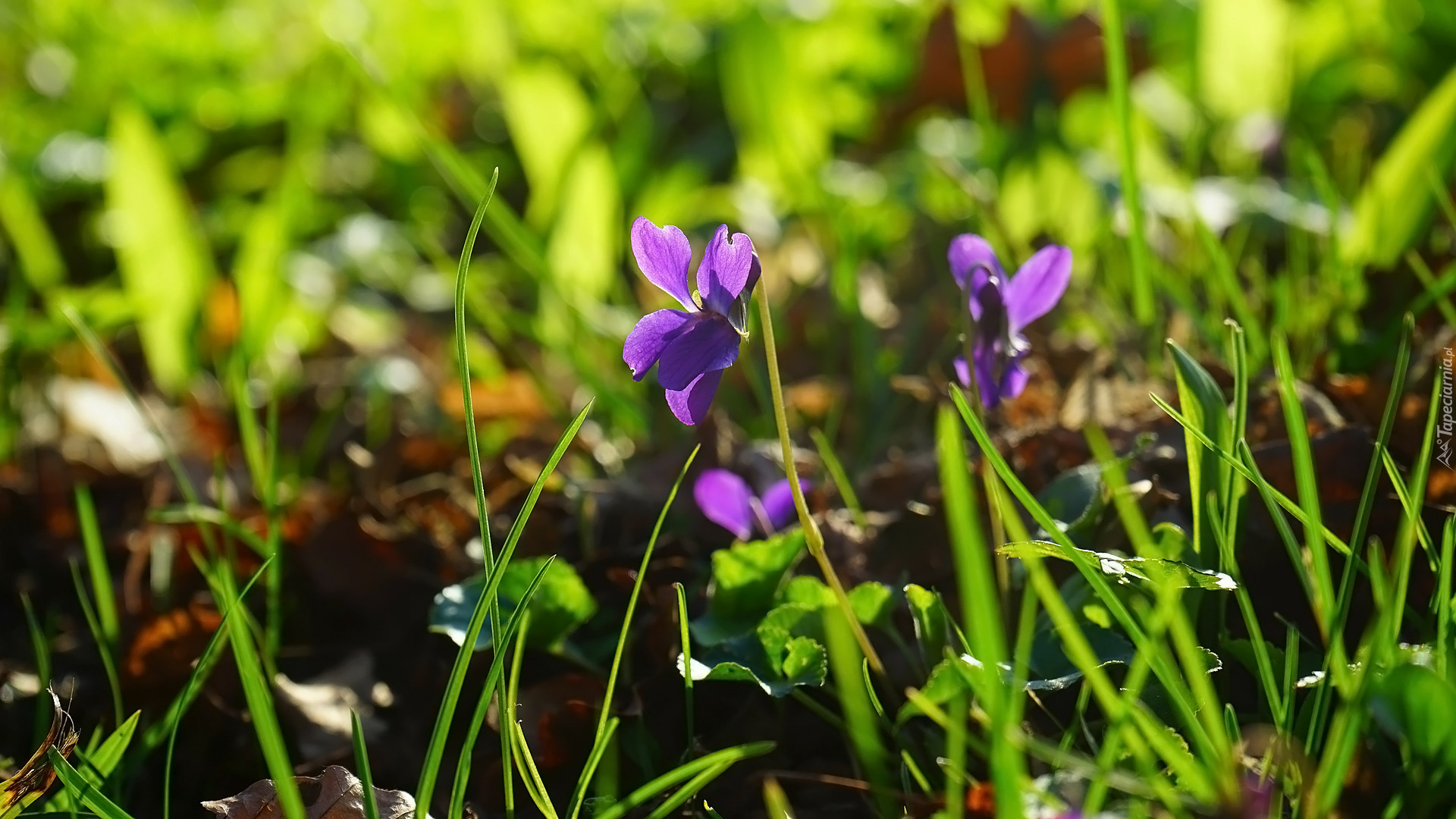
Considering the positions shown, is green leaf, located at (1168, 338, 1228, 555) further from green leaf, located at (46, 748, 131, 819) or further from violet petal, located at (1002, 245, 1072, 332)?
green leaf, located at (46, 748, 131, 819)

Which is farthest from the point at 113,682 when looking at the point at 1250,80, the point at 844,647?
the point at 1250,80

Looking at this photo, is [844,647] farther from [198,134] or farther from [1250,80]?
[198,134]

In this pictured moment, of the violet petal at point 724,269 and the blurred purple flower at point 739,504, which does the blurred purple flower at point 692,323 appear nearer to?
the violet petal at point 724,269

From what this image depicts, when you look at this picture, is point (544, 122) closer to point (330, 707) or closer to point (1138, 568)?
point (330, 707)

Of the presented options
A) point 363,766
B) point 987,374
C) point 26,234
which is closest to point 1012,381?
point 987,374

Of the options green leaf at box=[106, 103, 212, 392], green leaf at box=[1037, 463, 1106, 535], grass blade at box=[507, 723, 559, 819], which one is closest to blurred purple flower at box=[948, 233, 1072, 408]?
green leaf at box=[1037, 463, 1106, 535]

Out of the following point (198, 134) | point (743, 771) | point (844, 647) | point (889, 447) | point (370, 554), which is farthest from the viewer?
point (198, 134)
